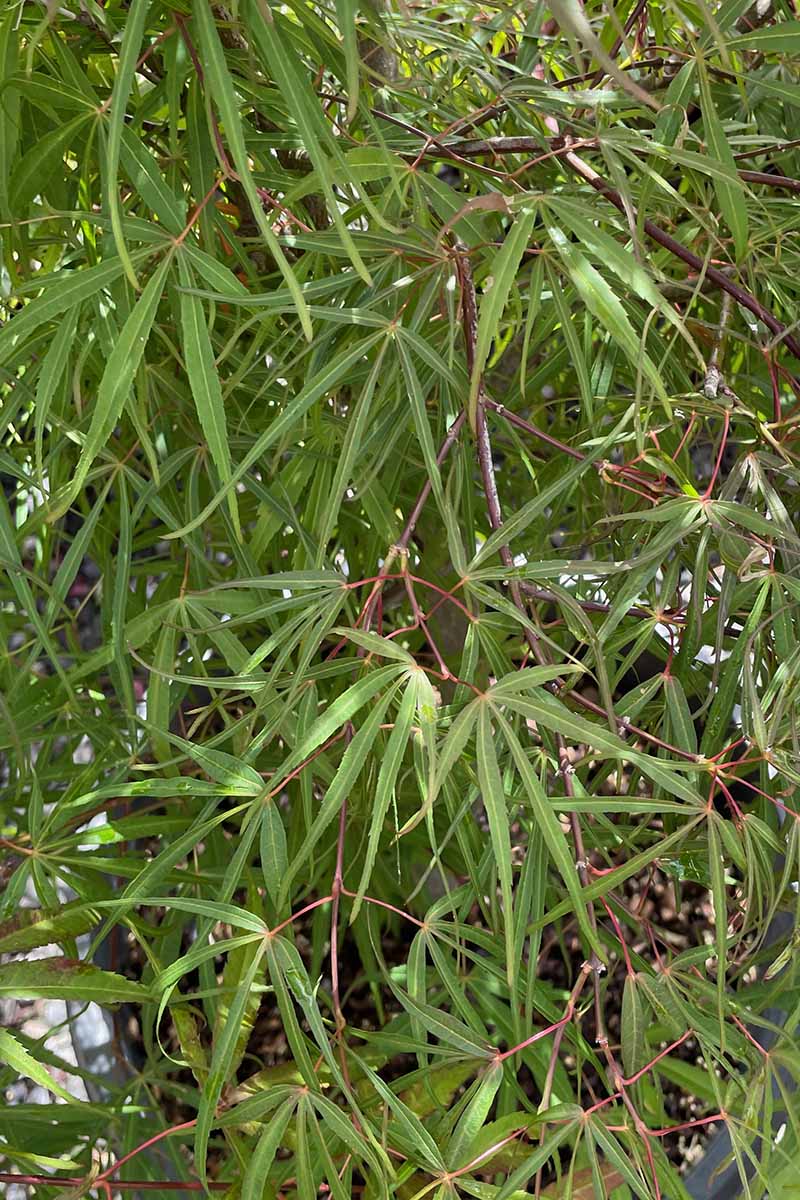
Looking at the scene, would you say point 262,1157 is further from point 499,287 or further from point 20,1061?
point 499,287

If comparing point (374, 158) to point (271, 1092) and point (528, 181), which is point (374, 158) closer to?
point (528, 181)

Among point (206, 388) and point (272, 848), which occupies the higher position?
point (206, 388)

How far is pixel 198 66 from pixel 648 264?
19cm

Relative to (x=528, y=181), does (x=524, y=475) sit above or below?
below

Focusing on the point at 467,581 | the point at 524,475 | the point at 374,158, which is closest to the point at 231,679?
the point at 467,581

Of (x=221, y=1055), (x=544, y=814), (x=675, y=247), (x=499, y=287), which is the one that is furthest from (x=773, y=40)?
(x=221, y=1055)

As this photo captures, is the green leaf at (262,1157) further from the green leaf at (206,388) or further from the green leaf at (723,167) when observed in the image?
the green leaf at (723,167)

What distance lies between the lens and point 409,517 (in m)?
0.46

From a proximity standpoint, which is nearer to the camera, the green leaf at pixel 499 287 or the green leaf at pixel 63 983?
the green leaf at pixel 499 287

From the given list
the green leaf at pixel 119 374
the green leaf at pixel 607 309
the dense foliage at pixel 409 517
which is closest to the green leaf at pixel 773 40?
the dense foliage at pixel 409 517

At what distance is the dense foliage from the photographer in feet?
1.15

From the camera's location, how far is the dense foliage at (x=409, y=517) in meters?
0.35

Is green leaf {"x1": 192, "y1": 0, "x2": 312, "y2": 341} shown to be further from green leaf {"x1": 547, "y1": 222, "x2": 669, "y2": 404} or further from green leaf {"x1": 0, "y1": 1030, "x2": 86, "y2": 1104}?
green leaf {"x1": 0, "y1": 1030, "x2": 86, "y2": 1104}

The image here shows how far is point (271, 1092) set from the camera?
0.40 metres
